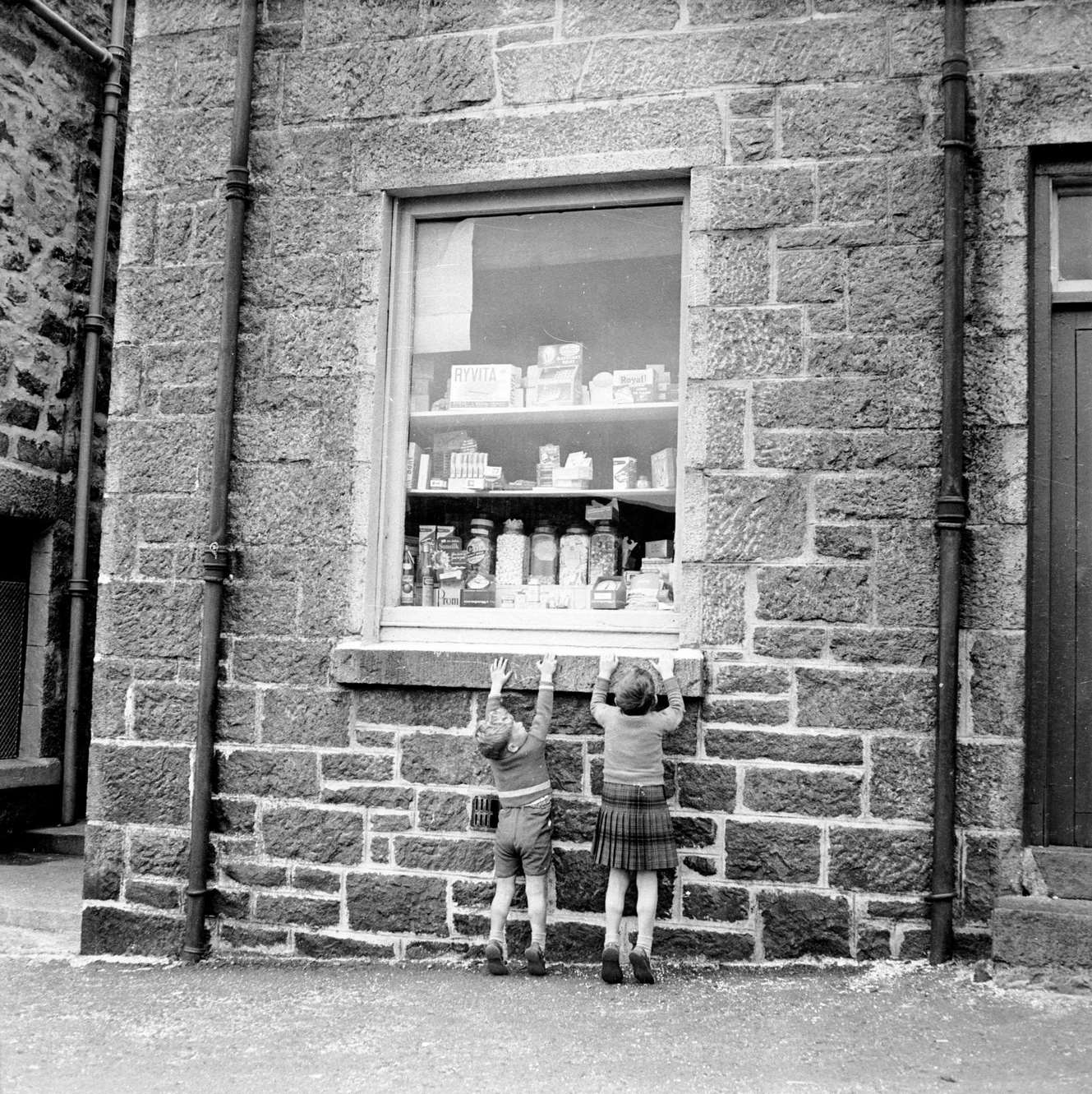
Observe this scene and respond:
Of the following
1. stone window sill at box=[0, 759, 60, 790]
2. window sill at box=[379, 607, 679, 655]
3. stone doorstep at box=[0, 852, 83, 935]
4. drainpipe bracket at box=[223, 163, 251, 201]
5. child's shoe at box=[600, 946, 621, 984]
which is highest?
drainpipe bracket at box=[223, 163, 251, 201]

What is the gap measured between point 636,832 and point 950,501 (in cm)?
171

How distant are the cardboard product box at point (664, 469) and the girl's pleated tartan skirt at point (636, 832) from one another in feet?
4.33

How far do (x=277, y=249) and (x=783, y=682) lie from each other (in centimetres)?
289

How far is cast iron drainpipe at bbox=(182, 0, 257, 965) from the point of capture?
197 inches

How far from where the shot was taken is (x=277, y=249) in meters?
5.24

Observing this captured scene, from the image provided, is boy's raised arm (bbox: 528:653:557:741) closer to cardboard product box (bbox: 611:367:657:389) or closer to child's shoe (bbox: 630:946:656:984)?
child's shoe (bbox: 630:946:656:984)

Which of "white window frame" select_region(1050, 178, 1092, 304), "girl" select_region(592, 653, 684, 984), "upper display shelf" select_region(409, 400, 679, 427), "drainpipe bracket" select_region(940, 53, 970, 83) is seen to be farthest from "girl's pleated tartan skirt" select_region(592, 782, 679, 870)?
"drainpipe bracket" select_region(940, 53, 970, 83)

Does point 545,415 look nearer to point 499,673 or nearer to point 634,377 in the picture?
point 634,377

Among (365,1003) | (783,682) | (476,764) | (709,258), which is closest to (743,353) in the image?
(709,258)

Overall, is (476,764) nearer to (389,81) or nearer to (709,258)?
(709,258)

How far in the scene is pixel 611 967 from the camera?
14.2ft

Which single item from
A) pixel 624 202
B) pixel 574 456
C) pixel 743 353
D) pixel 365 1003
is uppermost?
pixel 624 202

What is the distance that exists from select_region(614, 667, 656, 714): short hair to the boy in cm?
32

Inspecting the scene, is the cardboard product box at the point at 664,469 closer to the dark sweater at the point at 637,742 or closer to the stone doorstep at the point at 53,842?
the dark sweater at the point at 637,742
